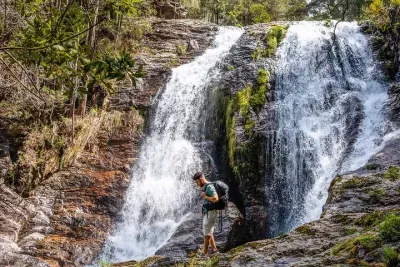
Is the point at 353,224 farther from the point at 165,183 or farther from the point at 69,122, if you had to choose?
the point at 69,122

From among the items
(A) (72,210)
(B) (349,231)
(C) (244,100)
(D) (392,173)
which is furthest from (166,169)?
(B) (349,231)

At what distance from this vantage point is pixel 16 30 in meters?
9.34

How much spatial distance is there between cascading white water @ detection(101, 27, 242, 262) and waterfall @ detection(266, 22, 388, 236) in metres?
2.32

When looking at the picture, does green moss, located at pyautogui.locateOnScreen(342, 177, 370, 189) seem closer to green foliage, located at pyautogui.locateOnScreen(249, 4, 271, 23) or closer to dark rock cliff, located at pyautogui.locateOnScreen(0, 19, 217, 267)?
dark rock cliff, located at pyautogui.locateOnScreen(0, 19, 217, 267)

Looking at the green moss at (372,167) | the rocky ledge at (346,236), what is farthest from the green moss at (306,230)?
the green moss at (372,167)

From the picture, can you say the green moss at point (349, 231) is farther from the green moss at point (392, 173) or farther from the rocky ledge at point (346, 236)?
the green moss at point (392, 173)

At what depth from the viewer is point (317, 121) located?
11703 millimetres

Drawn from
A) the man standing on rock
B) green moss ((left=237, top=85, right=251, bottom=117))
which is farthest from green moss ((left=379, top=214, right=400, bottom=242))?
green moss ((left=237, top=85, right=251, bottom=117))

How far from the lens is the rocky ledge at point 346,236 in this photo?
13.6ft

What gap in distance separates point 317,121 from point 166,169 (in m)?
4.48

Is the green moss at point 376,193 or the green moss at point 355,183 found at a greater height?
A: the green moss at point 355,183

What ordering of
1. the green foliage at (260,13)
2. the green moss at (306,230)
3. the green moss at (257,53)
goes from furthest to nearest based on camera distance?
the green foliage at (260,13), the green moss at (257,53), the green moss at (306,230)

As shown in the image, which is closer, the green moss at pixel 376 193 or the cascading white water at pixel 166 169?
the green moss at pixel 376 193

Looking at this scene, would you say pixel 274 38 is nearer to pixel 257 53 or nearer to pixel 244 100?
pixel 257 53
